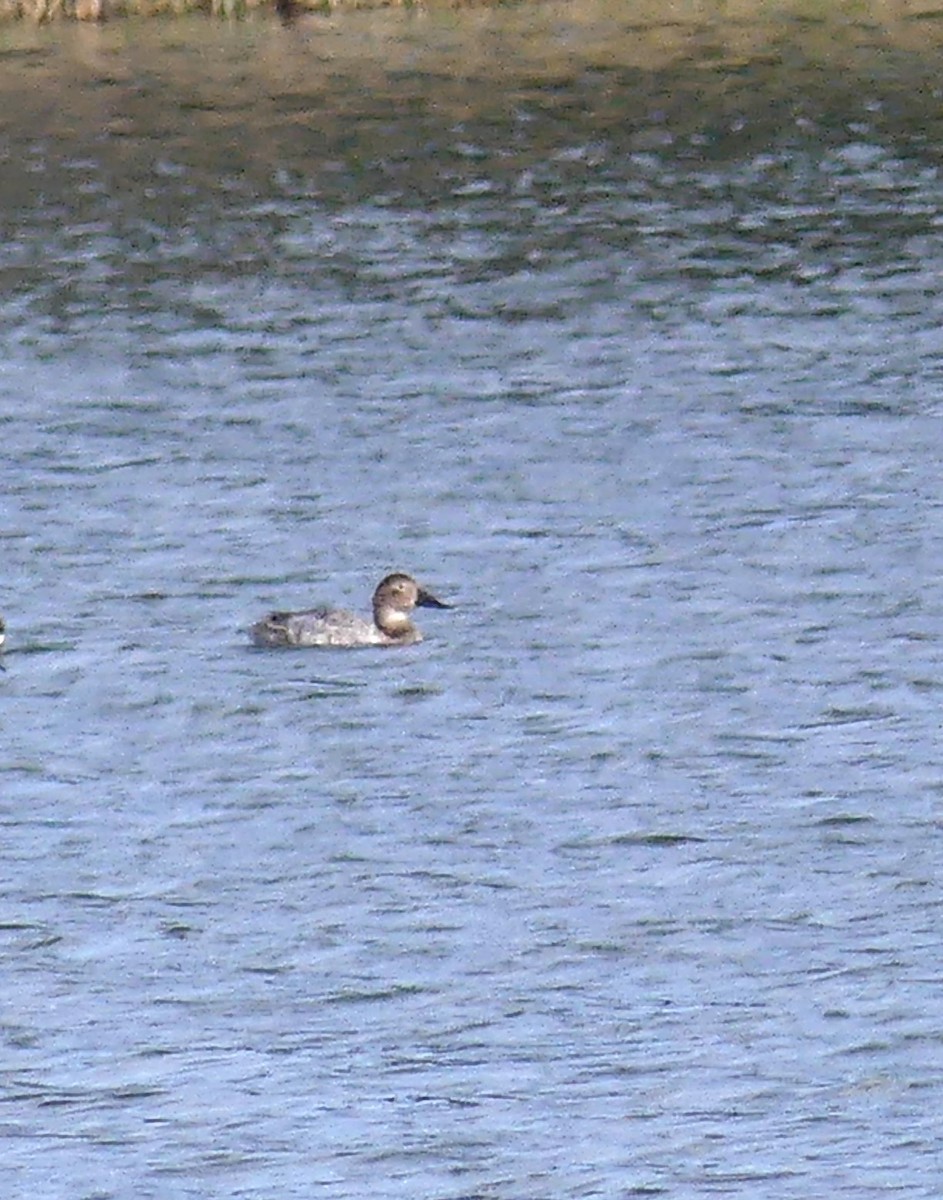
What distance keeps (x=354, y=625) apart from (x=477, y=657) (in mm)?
689

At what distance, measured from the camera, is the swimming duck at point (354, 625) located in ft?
59.0

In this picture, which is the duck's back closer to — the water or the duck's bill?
the water

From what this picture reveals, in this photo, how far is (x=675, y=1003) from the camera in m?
12.9

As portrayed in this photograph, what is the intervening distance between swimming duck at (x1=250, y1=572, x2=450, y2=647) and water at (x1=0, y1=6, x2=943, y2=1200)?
137 mm

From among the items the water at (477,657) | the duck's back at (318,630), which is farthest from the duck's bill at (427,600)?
the duck's back at (318,630)

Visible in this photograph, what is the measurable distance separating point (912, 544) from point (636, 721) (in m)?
3.64

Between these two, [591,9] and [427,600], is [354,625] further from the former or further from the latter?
[591,9]

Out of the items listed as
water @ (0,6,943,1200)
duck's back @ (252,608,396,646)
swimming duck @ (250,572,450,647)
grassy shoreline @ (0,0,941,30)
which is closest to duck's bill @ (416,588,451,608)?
swimming duck @ (250,572,450,647)

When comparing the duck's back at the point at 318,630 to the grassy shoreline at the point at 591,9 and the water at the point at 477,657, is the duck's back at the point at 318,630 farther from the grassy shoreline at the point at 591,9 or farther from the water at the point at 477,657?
the grassy shoreline at the point at 591,9

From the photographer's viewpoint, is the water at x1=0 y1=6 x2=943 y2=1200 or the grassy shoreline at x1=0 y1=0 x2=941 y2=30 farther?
the grassy shoreline at x1=0 y1=0 x2=941 y2=30

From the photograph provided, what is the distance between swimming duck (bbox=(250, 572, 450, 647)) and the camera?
18.0 metres

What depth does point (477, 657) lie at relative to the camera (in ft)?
59.5

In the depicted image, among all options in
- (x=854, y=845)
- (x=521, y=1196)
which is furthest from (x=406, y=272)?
(x=521, y=1196)

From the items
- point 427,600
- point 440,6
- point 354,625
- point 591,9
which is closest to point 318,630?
point 354,625
